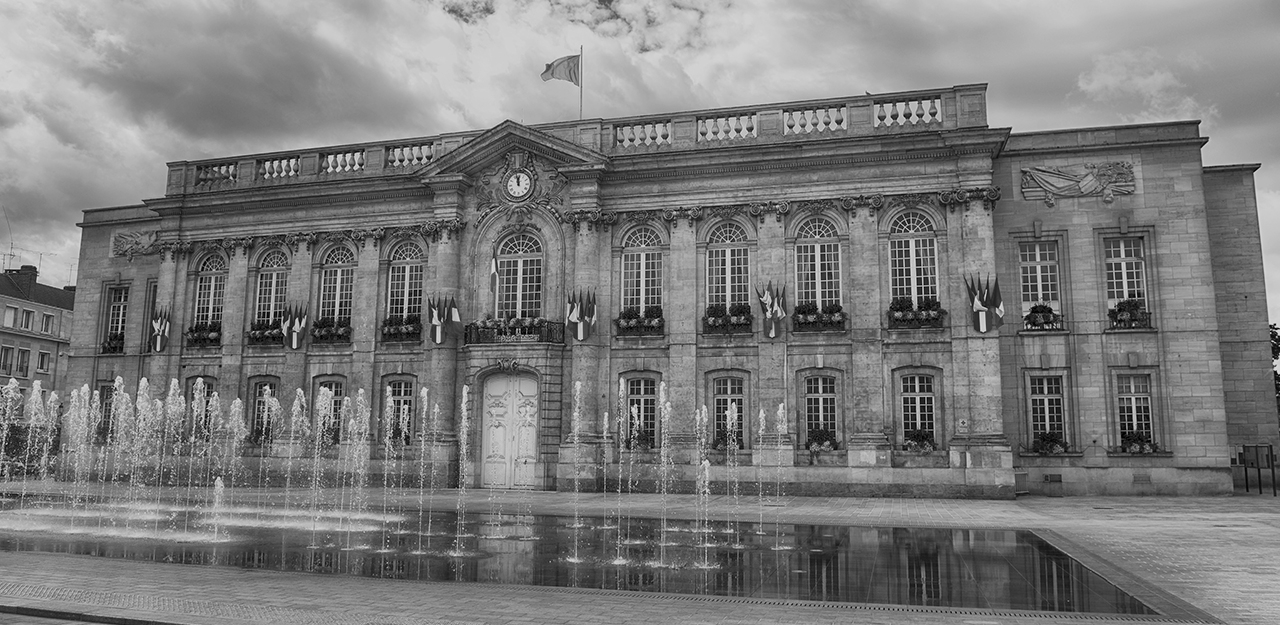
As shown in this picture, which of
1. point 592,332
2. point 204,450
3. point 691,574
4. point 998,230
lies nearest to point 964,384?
point 998,230

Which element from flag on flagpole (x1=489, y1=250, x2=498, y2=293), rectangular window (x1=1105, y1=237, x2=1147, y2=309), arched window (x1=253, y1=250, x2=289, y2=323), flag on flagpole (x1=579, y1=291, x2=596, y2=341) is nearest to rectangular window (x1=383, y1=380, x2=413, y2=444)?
flag on flagpole (x1=489, y1=250, x2=498, y2=293)

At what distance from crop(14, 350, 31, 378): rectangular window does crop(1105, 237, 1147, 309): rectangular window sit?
200 ft

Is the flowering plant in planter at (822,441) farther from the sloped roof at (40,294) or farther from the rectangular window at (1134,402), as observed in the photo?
the sloped roof at (40,294)

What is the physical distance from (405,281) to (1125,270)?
875 inches

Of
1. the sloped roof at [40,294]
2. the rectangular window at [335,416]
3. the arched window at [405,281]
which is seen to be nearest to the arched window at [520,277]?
the arched window at [405,281]

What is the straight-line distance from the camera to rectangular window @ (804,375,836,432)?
26.8 meters

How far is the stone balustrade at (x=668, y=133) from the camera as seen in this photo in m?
27.1

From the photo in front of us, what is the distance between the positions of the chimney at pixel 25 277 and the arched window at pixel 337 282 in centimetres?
3949

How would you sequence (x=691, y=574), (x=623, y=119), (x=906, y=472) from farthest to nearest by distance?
(x=623, y=119), (x=906, y=472), (x=691, y=574)

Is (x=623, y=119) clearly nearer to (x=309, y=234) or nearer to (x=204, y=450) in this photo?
(x=309, y=234)

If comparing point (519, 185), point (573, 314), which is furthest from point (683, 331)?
point (519, 185)

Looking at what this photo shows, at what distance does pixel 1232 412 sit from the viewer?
88.7 feet

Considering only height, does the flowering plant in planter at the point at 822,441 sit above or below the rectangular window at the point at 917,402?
below

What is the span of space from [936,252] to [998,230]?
2015mm
